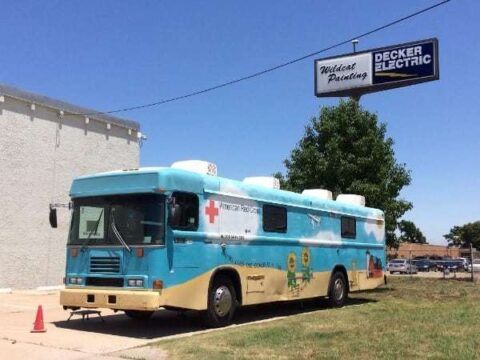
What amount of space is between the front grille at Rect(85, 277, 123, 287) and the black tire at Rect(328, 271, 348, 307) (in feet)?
23.1

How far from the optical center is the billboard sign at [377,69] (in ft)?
92.8

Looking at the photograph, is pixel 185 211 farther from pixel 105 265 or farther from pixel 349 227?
pixel 349 227

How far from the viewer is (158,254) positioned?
10320 mm

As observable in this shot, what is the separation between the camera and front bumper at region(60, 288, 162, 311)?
10156mm

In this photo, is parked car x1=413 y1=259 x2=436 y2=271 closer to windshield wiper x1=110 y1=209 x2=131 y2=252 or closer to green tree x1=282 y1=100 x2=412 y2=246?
green tree x1=282 y1=100 x2=412 y2=246

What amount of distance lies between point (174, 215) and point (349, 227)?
8030 millimetres

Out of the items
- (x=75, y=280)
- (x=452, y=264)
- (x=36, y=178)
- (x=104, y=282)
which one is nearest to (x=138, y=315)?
(x=75, y=280)

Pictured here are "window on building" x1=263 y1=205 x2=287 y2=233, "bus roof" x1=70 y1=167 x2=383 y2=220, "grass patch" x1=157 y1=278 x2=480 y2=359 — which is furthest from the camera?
"window on building" x1=263 y1=205 x2=287 y2=233

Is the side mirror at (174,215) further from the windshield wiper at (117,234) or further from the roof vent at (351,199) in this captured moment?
→ the roof vent at (351,199)

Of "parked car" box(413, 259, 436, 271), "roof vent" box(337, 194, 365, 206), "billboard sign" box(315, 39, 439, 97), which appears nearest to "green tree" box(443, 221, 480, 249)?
"parked car" box(413, 259, 436, 271)

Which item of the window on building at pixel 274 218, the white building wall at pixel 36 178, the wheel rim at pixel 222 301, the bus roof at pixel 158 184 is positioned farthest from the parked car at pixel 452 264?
the wheel rim at pixel 222 301

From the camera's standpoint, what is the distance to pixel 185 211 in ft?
35.9

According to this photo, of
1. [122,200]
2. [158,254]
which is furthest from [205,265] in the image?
[122,200]

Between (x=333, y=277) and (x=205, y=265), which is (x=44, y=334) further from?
(x=333, y=277)
